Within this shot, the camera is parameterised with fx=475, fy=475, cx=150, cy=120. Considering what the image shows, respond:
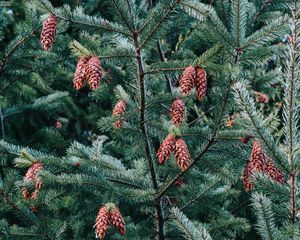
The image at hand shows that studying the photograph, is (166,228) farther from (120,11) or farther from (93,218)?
(120,11)

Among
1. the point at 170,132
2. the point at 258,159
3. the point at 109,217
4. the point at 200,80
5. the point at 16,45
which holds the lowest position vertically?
the point at 109,217

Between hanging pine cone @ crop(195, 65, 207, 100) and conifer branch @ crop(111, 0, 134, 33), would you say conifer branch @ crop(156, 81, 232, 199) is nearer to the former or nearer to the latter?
hanging pine cone @ crop(195, 65, 207, 100)

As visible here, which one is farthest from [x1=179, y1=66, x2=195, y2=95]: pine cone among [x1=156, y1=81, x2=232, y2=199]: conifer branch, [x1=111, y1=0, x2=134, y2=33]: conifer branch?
[x1=111, y1=0, x2=134, y2=33]: conifer branch

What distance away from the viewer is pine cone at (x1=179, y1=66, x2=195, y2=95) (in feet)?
7.82

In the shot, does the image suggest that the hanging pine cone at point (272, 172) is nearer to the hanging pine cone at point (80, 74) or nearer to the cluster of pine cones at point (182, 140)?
the cluster of pine cones at point (182, 140)

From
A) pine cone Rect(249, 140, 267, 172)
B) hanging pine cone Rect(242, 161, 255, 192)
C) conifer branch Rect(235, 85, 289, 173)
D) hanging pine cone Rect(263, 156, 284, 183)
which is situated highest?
conifer branch Rect(235, 85, 289, 173)

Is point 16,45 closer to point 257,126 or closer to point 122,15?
point 122,15

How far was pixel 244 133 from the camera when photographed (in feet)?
8.00

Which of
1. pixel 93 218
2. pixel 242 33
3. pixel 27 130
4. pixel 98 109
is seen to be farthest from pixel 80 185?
pixel 27 130

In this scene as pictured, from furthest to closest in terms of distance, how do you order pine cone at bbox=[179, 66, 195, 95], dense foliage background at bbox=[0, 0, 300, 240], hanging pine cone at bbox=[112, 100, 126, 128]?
hanging pine cone at bbox=[112, 100, 126, 128], pine cone at bbox=[179, 66, 195, 95], dense foliage background at bbox=[0, 0, 300, 240]

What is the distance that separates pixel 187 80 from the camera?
2.40 meters

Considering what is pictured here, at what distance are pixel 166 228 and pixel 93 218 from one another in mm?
535

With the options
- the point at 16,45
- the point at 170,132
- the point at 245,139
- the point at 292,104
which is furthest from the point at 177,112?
the point at 16,45

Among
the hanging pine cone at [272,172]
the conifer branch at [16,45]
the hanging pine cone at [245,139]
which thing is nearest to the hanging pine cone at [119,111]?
the hanging pine cone at [245,139]
